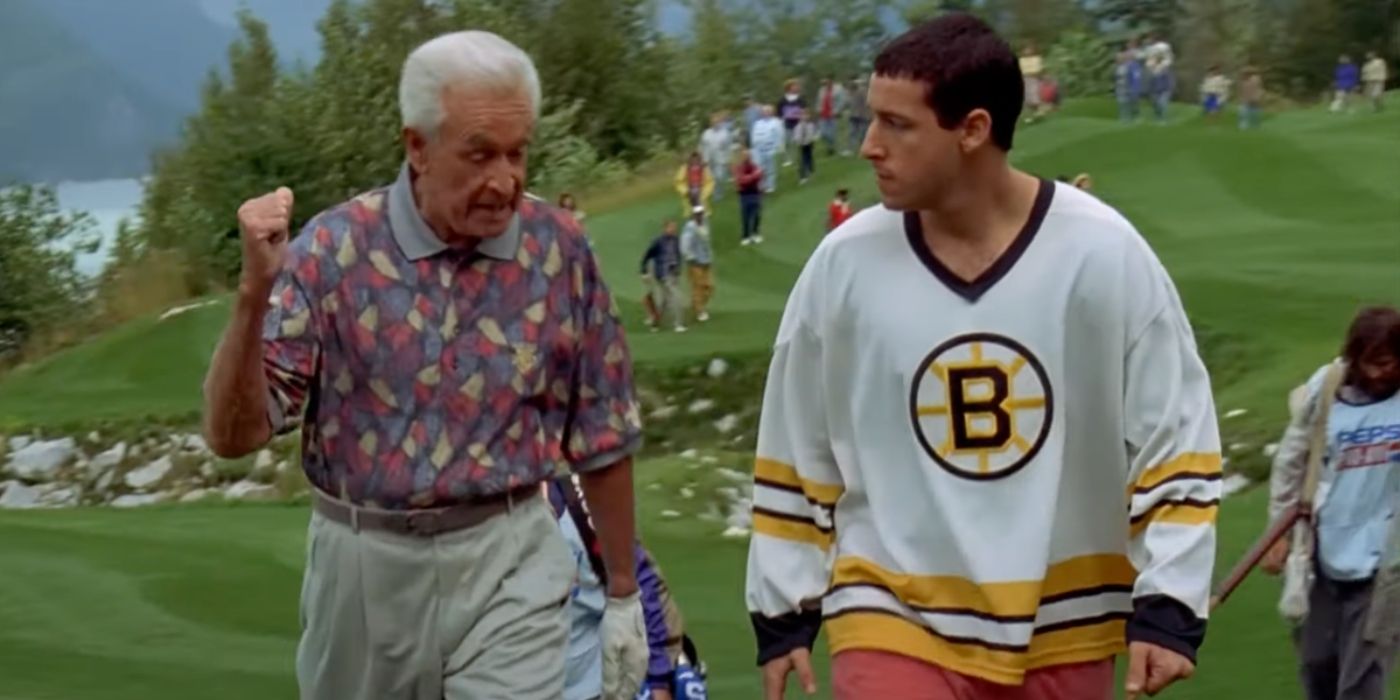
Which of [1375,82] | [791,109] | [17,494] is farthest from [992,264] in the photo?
[1375,82]

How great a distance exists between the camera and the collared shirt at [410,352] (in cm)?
485

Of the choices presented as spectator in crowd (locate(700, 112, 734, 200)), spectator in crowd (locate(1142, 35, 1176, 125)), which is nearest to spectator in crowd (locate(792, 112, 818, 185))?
spectator in crowd (locate(700, 112, 734, 200))

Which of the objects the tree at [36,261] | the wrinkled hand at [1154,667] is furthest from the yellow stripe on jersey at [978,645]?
the tree at [36,261]

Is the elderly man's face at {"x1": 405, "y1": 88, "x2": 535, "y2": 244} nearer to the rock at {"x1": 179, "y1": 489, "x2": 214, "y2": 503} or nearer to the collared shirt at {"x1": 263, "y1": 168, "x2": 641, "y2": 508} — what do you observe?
the collared shirt at {"x1": 263, "y1": 168, "x2": 641, "y2": 508}

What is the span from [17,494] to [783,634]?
91.0 feet

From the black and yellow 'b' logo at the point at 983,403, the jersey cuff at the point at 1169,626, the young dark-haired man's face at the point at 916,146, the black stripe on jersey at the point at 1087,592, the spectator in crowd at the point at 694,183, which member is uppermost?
the young dark-haired man's face at the point at 916,146

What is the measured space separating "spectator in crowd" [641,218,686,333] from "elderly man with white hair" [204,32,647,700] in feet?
86.2

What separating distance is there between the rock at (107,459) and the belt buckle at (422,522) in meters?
26.8

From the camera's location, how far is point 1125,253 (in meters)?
4.55

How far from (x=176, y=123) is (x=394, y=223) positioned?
2546 inches

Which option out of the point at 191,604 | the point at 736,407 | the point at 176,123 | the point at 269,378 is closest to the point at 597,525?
the point at 269,378

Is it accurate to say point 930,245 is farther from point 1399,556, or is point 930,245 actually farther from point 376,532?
point 1399,556

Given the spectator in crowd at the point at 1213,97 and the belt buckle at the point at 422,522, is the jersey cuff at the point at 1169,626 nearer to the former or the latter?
the belt buckle at the point at 422,522

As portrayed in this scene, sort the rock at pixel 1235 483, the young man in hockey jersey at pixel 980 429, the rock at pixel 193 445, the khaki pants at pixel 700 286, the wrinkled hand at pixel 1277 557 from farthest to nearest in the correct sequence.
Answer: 1. the khaki pants at pixel 700 286
2. the rock at pixel 193 445
3. the rock at pixel 1235 483
4. the wrinkled hand at pixel 1277 557
5. the young man in hockey jersey at pixel 980 429
